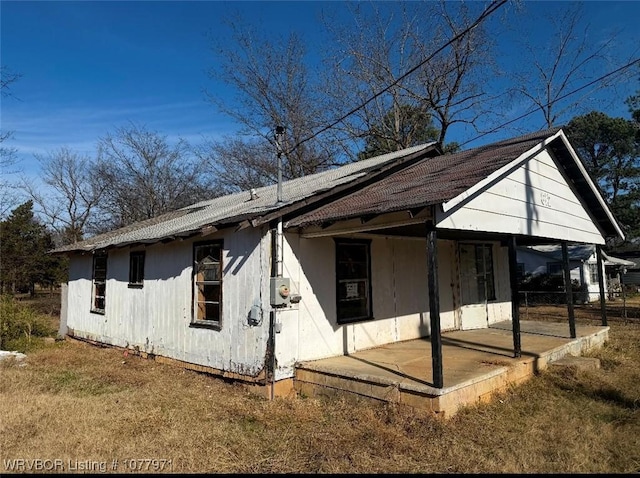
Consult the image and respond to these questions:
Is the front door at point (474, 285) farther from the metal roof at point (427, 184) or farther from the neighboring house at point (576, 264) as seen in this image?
the neighboring house at point (576, 264)

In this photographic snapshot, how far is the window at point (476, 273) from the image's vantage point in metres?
10.8

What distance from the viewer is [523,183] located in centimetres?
750

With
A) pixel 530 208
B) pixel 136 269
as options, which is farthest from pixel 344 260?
pixel 136 269

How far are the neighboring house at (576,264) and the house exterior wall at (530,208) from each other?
52.1 feet

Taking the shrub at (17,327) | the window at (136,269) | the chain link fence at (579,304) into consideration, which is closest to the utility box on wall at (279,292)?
the window at (136,269)

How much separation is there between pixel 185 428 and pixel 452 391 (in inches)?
124

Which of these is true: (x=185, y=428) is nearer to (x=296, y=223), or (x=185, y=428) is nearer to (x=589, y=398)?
(x=296, y=223)

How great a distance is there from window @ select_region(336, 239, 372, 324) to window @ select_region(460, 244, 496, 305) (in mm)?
3409

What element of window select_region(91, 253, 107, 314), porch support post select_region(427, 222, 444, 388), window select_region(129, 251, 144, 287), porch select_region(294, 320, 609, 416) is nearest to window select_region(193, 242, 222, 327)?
porch select_region(294, 320, 609, 416)

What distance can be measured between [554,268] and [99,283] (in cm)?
2411

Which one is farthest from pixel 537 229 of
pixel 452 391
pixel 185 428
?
pixel 185 428

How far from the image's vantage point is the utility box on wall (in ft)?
21.3

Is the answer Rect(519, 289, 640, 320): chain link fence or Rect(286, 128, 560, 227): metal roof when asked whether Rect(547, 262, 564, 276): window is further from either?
Rect(286, 128, 560, 227): metal roof

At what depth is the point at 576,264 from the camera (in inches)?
956
